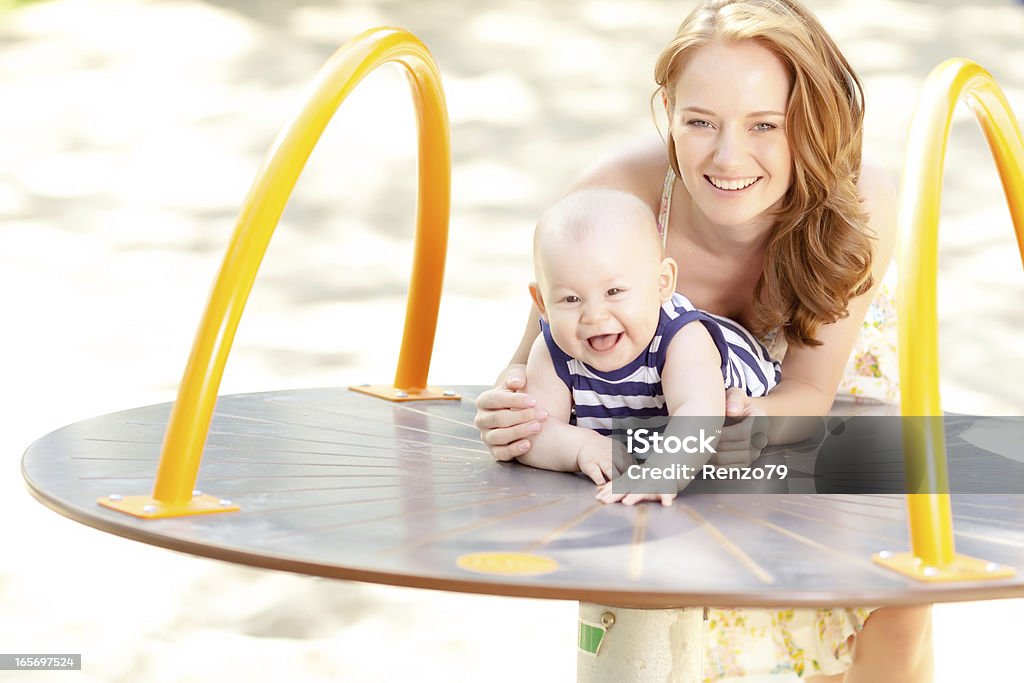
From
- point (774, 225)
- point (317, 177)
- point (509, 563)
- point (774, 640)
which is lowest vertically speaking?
point (774, 640)

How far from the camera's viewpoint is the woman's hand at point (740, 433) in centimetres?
116

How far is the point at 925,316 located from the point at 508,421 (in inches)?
16.8

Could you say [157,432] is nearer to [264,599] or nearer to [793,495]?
[793,495]

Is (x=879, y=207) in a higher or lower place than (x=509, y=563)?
higher

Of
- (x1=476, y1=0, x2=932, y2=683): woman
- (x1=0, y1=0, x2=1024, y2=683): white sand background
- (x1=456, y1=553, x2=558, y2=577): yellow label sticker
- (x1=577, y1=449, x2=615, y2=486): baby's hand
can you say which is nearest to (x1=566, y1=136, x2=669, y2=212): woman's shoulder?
(x1=476, y1=0, x2=932, y2=683): woman

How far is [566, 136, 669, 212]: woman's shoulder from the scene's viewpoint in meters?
1.47

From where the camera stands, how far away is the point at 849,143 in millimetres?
1294

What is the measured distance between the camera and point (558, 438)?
1137 mm

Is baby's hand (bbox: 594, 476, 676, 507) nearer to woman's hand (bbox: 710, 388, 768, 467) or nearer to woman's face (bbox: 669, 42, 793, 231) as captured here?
woman's hand (bbox: 710, 388, 768, 467)

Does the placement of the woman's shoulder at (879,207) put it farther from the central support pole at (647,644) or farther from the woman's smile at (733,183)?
the central support pole at (647,644)

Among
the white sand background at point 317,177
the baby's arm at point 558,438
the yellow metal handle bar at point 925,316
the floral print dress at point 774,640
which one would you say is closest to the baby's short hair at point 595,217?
the baby's arm at point 558,438

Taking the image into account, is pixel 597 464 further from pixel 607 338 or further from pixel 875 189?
pixel 875 189

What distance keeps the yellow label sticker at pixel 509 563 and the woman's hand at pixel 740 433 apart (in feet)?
1.16

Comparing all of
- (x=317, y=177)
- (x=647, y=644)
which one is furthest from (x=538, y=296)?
(x=317, y=177)
